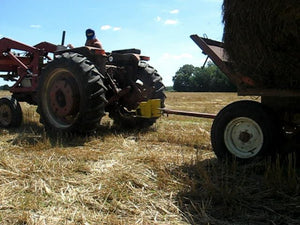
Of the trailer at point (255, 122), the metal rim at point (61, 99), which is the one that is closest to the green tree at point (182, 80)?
the metal rim at point (61, 99)

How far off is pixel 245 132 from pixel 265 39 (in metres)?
1.05

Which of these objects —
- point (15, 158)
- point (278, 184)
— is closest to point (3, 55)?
point (15, 158)

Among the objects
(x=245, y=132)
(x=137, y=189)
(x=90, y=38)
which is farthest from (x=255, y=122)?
(x=90, y=38)

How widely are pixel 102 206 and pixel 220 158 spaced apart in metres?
1.78

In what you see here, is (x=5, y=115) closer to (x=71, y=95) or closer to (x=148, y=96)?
(x=71, y=95)

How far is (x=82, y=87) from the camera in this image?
5.33 m

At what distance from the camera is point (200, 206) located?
2.67 meters

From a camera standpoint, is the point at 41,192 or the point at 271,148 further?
the point at 271,148

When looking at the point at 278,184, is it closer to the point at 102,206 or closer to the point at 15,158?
the point at 102,206

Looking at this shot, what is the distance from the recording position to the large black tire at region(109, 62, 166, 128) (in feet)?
21.5

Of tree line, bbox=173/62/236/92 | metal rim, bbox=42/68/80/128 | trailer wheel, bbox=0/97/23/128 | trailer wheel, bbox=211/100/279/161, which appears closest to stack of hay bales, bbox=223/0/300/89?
trailer wheel, bbox=211/100/279/161

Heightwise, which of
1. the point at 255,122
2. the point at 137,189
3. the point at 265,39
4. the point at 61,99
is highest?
the point at 265,39

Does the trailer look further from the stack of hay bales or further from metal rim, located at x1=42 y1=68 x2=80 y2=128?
metal rim, located at x1=42 y1=68 x2=80 y2=128

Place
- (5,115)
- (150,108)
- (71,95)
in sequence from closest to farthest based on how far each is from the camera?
(71,95) → (150,108) → (5,115)
